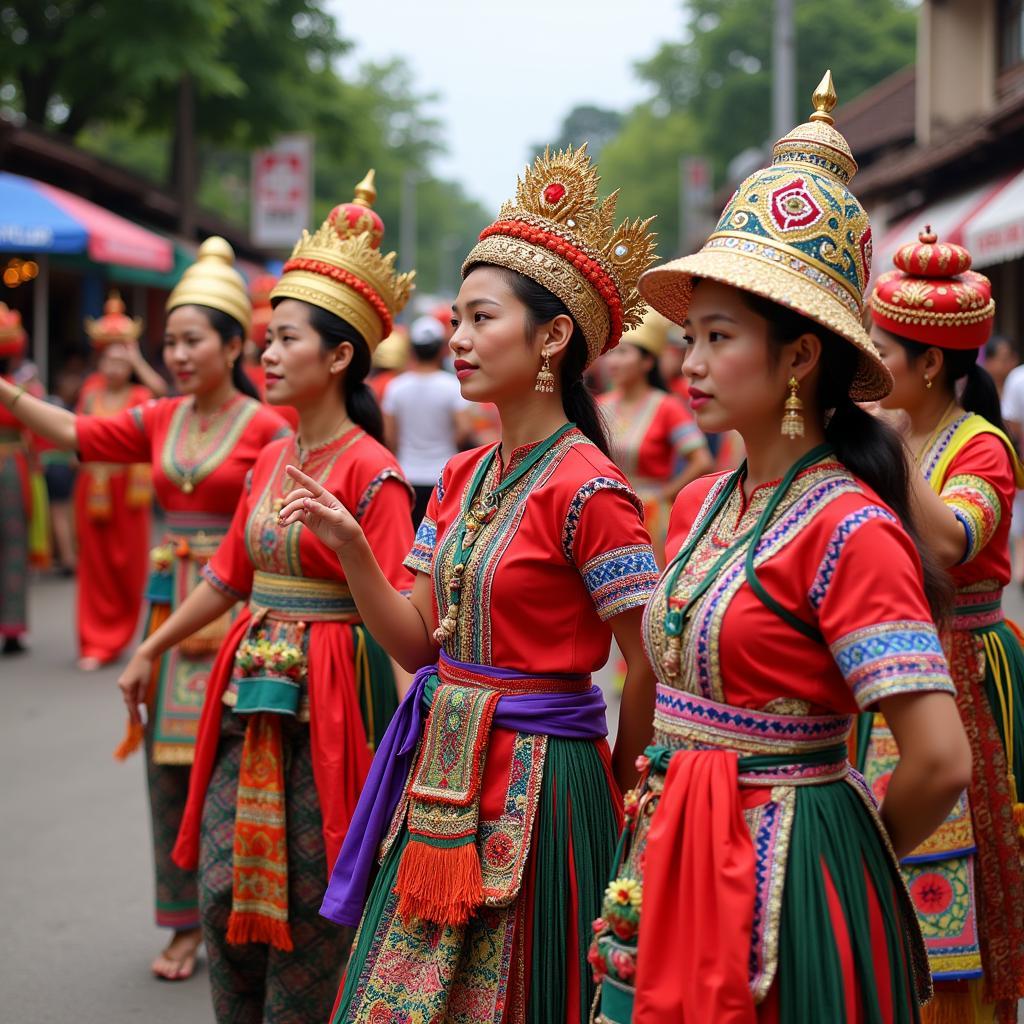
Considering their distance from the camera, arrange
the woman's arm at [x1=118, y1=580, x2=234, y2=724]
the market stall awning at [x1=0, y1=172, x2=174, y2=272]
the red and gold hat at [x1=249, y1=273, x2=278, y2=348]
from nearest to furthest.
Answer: the woman's arm at [x1=118, y1=580, x2=234, y2=724] < the red and gold hat at [x1=249, y1=273, x2=278, y2=348] < the market stall awning at [x1=0, y1=172, x2=174, y2=272]

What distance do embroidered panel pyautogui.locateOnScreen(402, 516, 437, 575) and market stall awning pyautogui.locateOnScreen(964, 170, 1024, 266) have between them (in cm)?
958

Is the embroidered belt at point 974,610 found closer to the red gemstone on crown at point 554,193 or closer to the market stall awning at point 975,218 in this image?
the red gemstone on crown at point 554,193

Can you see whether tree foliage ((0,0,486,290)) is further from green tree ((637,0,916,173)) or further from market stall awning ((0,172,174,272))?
green tree ((637,0,916,173))

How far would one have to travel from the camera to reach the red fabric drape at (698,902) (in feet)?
7.06

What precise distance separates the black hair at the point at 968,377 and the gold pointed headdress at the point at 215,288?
2.28 m

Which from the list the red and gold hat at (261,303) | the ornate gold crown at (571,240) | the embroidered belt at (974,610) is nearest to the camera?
the ornate gold crown at (571,240)

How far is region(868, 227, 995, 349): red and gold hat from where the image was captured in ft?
11.4

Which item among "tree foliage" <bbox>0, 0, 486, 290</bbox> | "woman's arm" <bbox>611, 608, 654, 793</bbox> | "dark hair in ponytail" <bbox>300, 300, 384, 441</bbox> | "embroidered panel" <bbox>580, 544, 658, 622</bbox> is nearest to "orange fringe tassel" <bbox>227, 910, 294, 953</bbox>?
"woman's arm" <bbox>611, 608, 654, 793</bbox>

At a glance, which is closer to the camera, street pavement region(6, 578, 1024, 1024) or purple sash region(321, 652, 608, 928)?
purple sash region(321, 652, 608, 928)

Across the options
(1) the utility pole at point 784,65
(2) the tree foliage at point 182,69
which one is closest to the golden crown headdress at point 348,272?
(1) the utility pole at point 784,65

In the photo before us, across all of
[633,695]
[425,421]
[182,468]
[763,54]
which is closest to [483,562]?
[633,695]

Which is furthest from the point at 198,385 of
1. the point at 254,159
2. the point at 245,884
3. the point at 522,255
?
the point at 254,159

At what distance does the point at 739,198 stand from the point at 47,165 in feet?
54.9

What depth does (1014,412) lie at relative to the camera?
10555mm
